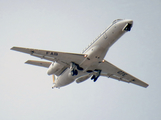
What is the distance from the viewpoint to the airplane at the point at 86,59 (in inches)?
1255

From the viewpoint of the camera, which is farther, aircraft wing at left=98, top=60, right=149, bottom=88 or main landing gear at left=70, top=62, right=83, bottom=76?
aircraft wing at left=98, top=60, right=149, bottom=88

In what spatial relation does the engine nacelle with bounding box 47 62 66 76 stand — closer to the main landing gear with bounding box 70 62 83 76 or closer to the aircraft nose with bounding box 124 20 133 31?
the main landing gear with bounding box 70 62 83 76

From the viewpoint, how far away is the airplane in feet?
105

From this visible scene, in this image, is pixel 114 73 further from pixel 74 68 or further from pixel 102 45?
pixel 102 45

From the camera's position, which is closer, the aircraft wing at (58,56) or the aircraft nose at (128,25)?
the aircraft nose at (128,25)

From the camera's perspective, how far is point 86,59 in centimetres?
3319

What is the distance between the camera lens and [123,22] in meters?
31.4

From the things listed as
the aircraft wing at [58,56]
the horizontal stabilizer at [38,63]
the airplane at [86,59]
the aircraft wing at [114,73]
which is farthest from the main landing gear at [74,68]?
the horizontal stabilizer at [38,63]

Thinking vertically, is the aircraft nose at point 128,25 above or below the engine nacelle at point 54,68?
above

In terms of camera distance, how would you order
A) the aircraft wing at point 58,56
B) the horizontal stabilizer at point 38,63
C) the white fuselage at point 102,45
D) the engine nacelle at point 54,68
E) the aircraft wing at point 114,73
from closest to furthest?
the white fuselage at point 102,45, the aircraft wing at point 58,56, the engine nacelle at point 54,68, the aircraft wing at point 114,73, the horizontal stabilizer at point 38,63

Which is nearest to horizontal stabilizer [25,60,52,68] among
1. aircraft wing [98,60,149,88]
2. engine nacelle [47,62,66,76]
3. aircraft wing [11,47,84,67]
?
engine nacelle [47,62,66,76]

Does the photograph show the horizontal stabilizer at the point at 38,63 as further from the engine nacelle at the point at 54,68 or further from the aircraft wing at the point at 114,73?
the aircraft wing at the point at 114,73

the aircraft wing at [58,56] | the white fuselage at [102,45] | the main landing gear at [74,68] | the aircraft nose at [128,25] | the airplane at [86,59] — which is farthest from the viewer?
the main landing gear at [74,68]

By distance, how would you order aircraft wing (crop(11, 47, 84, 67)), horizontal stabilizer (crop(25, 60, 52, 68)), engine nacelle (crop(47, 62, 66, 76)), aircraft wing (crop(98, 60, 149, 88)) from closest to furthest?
aircraft wing (crop(11, 47, 84, 67)) → engine nacelle (crop(47, 62, 66, 76)) → aircraft wing (crop(98, 60, 149, 88)) → horizontal stabilizer (crop(25, 60, 52, 68))
